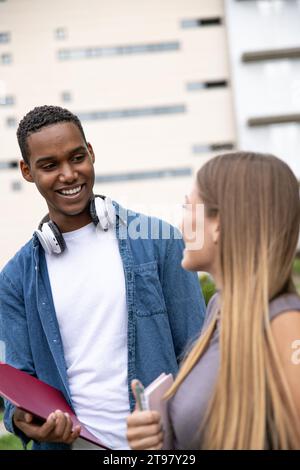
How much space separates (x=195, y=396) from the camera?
46.6 inches

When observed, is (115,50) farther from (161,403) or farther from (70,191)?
(161,403)

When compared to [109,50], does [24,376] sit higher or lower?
lower

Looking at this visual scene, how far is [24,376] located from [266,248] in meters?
0.63

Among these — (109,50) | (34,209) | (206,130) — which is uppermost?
(109,50)

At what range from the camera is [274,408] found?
113cm

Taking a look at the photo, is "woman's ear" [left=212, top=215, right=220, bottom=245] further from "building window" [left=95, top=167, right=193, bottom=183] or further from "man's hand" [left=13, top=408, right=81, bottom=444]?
"building window" [left=95, top=167, right=193, bottom=183]

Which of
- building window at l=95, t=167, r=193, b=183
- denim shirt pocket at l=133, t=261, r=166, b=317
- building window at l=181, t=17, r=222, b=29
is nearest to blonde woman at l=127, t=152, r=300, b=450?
denim shirt pocket at l=133, t=261, r=166, b=317

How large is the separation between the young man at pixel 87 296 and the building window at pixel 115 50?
22321mm

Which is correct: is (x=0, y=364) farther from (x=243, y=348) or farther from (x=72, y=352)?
(x=243, y=348)

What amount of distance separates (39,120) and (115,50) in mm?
22518

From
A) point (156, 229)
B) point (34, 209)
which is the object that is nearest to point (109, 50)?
point (34, 209)

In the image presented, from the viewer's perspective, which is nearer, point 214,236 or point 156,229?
point 214,236

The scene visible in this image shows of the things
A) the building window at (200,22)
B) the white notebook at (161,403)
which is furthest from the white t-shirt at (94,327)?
the building window at (200,22)

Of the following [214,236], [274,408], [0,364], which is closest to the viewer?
[274,408]
